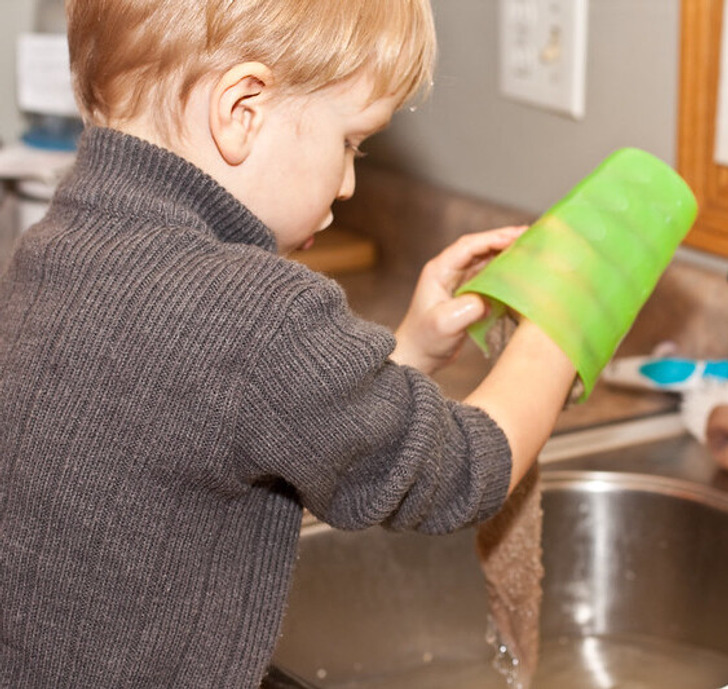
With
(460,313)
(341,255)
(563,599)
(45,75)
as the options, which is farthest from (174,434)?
(45,75)

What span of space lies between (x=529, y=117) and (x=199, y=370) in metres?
0.89

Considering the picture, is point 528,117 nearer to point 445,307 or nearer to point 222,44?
point 445,307

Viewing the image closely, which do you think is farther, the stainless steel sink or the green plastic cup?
the stainless steel sink

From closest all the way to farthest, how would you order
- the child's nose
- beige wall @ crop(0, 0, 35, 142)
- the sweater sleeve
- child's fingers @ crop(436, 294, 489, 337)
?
the sweater sleeve < the child's nose < child's fingers @ crop(436, 294, 489, 337) < beige wall @ crop(0, 0, 35, 142)

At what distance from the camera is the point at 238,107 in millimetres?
769

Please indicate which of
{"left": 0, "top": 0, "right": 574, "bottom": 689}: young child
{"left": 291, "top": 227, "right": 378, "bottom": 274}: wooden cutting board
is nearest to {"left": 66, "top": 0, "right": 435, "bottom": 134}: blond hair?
{"left": 0, "top": 0, "right": 574, "bottom": 689}: young child

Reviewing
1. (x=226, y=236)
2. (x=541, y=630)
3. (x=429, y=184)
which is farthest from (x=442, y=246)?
(x=226, y=236)

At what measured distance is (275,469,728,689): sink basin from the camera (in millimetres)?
1045

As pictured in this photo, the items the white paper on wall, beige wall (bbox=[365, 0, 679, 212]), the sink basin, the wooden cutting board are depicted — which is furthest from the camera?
the white paper on wall

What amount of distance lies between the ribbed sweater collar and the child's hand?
22 centimetres

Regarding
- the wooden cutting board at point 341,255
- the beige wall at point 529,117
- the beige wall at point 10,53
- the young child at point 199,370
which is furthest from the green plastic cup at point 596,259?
the beige wall at point 10,53

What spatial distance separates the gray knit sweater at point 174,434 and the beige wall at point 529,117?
0.64 m

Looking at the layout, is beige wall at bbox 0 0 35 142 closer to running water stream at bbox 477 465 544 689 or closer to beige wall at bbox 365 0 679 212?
beige wall at bbox 365 0 679 212

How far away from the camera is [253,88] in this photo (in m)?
0.76
